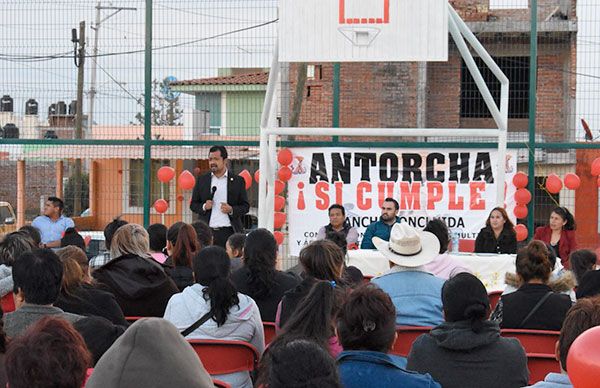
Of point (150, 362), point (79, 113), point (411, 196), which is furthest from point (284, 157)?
point (150, 362)

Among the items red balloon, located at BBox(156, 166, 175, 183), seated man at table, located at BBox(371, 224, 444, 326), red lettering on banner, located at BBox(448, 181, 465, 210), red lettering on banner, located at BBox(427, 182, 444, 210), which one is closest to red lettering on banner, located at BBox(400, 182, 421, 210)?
red lettering on banner, located at BBox(427, 182, 444, 210)

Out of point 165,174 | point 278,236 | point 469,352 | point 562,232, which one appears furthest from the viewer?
point 165,174

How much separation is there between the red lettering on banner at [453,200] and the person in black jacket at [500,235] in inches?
45.0

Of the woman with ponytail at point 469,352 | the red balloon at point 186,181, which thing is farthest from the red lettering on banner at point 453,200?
the woman with ponytail at point 469,352

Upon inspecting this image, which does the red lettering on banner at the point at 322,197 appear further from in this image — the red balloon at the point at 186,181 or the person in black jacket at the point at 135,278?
the person in black jacket at the point at 135,278

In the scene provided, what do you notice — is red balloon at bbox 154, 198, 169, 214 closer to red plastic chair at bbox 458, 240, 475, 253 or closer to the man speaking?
the man speaking

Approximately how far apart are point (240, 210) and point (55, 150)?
3378 millimetres

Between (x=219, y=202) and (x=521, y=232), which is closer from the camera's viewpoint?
(x=219, y=202)

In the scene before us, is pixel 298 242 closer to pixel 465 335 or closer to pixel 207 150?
pixel 207 150

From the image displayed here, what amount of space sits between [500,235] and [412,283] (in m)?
4.81

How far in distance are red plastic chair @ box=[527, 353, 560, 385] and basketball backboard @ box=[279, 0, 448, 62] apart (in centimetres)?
564

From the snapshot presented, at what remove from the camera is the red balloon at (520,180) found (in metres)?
11.6

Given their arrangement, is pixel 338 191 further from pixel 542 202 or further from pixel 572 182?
pixel 572 182

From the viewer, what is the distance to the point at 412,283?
19.7 ft
